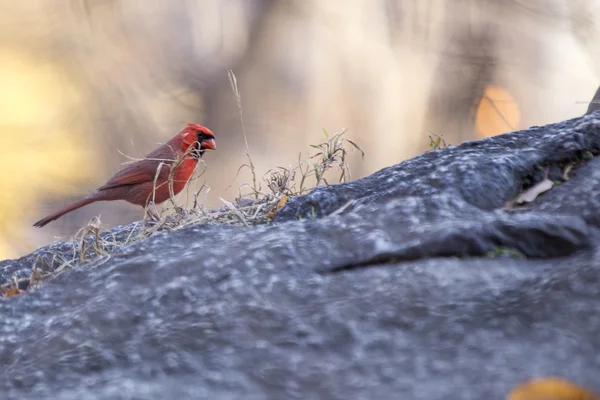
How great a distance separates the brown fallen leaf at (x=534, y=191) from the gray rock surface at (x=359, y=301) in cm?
1

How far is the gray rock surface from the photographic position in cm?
74

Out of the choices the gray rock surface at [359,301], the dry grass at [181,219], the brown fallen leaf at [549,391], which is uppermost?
the dry grass at [181,219]

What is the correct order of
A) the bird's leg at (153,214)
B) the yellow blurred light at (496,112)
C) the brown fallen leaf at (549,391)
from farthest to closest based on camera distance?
the yellow blurred light at (496,112) → the bird's leg at (153,214) → the brown fallen leaf at (549,391)

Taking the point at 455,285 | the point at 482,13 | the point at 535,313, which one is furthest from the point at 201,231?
the point at 482,13

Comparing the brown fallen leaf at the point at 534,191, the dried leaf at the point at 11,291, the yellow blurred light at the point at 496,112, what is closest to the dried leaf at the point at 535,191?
the brown fallen leaf at the point at 534,191

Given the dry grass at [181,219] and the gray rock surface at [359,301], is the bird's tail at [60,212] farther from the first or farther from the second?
the gray rock surface at [359,301]

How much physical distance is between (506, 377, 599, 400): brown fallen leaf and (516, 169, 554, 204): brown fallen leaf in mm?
476

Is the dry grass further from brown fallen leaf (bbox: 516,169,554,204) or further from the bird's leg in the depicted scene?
brown fallen leaf (bbox: 516,169,554,204)

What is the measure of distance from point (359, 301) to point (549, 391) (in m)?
0.27

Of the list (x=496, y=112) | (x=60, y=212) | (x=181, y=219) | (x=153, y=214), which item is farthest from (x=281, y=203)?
(x=496, y=112)

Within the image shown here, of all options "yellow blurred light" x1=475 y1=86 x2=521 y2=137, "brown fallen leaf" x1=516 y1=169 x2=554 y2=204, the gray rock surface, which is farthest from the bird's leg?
"yellow blurred light" x1=475 y1=86 x2=521 y2=137

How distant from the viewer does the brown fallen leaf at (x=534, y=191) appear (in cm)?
110

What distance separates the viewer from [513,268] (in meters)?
0.90

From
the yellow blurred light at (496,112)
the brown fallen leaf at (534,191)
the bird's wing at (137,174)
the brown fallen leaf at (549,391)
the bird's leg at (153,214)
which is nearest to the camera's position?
the brown fallen leaf at (549,391)
